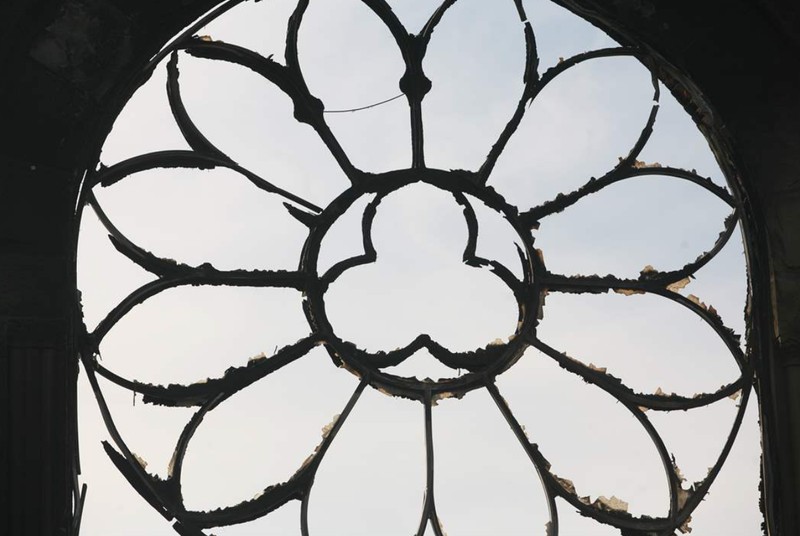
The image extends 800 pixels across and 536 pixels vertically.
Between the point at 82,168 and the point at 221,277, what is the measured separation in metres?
0.59

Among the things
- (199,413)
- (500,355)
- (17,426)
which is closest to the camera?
(17,426)

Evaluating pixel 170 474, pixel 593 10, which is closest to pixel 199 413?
pixel 170 474

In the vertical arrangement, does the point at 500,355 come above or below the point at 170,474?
above

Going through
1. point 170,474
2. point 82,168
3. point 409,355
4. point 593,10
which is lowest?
point 170,474

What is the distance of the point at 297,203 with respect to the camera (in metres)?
5.02

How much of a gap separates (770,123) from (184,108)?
2113 mm

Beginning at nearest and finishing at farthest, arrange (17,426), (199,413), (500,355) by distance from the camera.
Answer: (17,426)
(199,413)
(500,355)

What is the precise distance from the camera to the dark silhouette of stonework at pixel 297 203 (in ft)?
14.7

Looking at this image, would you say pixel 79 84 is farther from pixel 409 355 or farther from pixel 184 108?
pixel 409 355

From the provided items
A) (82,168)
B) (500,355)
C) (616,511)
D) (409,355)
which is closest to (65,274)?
(82,168)

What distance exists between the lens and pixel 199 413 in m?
4.72

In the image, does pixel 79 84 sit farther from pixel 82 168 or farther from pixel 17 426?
pixel 17 426

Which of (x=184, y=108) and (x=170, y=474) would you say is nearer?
(x=170, y=474)

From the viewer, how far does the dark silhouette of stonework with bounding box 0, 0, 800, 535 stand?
4.48m
